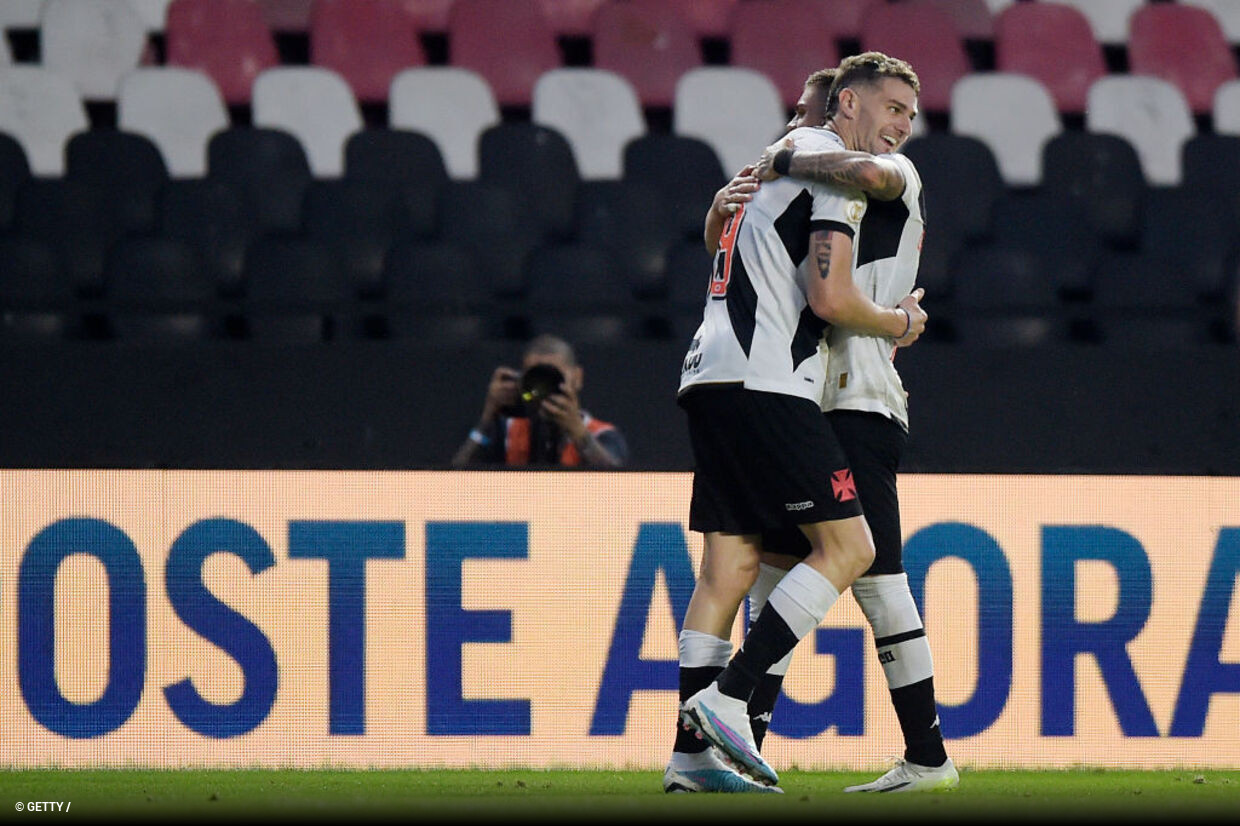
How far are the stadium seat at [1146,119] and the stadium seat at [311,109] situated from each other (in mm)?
4035

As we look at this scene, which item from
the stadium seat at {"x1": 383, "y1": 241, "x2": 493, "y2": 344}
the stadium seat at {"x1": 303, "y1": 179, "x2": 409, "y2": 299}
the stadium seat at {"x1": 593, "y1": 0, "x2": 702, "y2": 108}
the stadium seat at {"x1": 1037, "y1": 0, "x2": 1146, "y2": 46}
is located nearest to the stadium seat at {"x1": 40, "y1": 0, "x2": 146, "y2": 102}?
the stadium seat at {"x1": 303, "y1": 179, "x2": 409, "y2": 299}

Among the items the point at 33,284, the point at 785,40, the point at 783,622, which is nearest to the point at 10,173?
the point at 33,284

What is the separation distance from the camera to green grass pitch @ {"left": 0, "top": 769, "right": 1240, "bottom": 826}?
9.21 ft

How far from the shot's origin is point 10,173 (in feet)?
24.9

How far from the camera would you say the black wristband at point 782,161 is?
3604 millimetres

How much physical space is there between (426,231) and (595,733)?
3353 millimetres

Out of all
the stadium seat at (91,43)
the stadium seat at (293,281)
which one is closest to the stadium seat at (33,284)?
the stadium seat at (293,281)

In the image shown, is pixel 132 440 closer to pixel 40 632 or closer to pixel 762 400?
pixel 40 632

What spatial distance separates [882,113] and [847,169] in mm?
301

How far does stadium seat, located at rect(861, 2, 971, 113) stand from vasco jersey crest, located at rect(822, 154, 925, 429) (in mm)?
5448

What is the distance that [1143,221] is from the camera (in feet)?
25.8

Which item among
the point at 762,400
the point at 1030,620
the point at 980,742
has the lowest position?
the point at 980,742

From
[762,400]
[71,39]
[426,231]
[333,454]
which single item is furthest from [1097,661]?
[71,39]

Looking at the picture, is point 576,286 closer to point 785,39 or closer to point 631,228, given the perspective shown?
point 631,228
